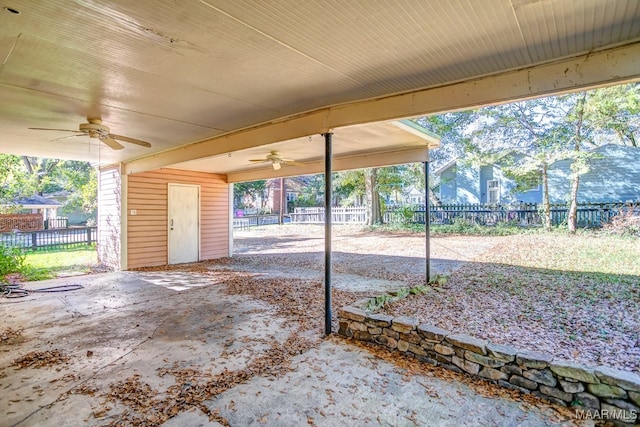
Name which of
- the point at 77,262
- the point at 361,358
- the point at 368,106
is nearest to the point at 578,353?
the point at 361,358

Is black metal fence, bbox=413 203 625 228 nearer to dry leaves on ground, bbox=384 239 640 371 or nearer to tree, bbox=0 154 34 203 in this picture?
dry leaves on ground, bbox=384 239 640 371

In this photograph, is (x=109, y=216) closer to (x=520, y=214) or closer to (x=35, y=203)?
(x=520, y=214)

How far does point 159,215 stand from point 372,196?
10.8m

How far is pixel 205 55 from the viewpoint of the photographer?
238cm

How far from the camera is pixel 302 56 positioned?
7.94 ft

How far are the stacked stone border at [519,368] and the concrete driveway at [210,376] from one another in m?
0.16

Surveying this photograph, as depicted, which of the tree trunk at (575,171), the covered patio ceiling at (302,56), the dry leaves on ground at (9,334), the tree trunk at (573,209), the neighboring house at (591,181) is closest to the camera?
the covered patio ceiling at (302,56)

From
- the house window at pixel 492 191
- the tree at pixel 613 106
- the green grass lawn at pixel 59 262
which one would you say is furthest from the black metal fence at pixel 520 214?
the green grass lawn at pixel 59 262

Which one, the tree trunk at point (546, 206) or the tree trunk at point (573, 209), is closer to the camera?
the tree trunk at point (573, 209)

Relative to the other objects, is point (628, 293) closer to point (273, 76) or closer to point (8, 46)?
point (273, 76)

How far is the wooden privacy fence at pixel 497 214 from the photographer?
432 inches

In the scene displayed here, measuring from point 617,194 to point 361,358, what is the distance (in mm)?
14811

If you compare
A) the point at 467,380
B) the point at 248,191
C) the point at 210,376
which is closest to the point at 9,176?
the point at 210,376

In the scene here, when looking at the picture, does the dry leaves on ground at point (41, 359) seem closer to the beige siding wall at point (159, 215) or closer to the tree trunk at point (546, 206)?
the beige siding wall at point (159, 215)
